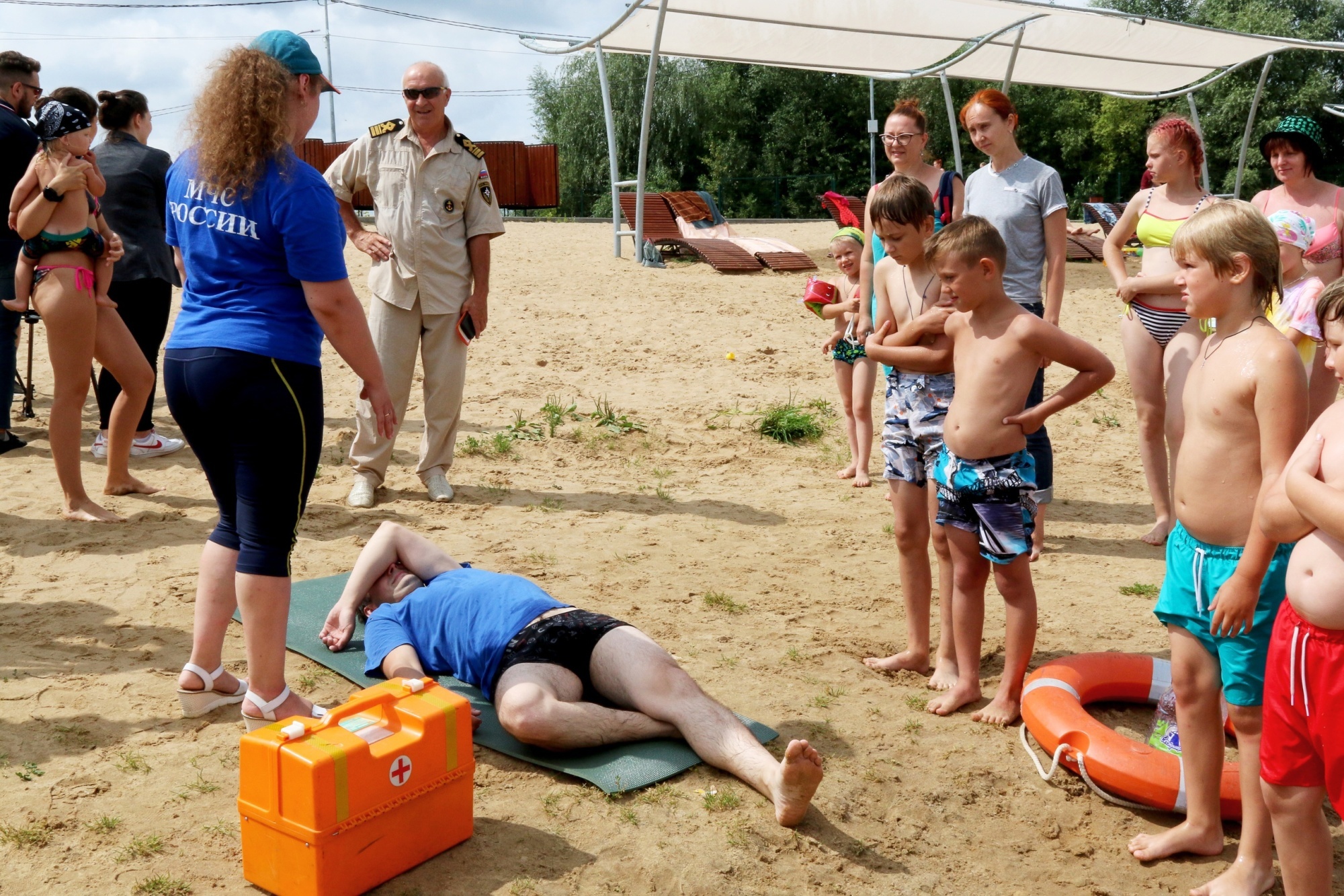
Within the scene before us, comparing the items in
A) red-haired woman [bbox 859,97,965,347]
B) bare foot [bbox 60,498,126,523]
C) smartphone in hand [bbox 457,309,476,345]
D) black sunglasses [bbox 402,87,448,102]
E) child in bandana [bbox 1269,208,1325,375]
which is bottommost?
bare foot [bbox 60,498,126,523]

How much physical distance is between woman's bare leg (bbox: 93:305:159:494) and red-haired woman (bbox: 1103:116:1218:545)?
16.5 ft

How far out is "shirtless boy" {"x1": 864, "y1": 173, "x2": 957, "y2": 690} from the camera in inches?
157

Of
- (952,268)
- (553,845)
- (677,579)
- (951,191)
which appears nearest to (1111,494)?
(951,191)

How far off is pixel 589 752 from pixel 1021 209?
11.1 ft

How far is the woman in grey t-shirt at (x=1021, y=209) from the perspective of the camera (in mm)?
5352

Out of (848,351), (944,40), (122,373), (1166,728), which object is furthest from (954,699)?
(944,40)

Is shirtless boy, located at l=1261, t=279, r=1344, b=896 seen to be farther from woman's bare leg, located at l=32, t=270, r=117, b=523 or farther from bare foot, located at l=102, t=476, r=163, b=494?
bare foot, located at l=102, t=476, r=163, b=494

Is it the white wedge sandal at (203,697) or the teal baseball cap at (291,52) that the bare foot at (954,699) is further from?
the teal baseball cap at (291,52)

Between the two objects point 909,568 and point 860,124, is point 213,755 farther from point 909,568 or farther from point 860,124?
point 860,124

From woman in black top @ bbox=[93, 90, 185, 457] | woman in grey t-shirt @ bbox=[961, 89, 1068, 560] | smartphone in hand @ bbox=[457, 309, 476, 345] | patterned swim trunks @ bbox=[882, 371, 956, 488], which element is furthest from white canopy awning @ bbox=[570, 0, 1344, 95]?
patterned swim trunks @ bbox=[882, 371, 956, 488]

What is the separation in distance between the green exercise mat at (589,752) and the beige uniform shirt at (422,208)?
104 inches

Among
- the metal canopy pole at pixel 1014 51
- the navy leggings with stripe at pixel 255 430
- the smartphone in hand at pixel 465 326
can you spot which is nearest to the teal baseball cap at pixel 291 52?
the navy leggings with stripe at pixel 255 430

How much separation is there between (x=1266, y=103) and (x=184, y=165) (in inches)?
1851

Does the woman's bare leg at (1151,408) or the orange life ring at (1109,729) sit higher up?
the woman's bare leg at (1151,408)
